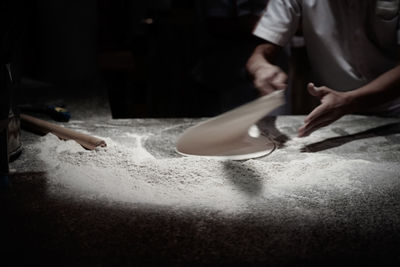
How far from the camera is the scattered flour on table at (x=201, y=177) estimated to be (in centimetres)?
100

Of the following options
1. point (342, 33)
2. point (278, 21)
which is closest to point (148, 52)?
point (278, 21)

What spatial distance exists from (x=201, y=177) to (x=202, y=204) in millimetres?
144

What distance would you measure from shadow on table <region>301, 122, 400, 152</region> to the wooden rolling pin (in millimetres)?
636

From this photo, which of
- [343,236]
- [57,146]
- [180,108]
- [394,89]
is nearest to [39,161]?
[57,146]

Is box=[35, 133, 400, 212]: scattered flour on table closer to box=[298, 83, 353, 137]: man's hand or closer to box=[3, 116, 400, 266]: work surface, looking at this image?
box=[3, 116, 400, 266]: work surface

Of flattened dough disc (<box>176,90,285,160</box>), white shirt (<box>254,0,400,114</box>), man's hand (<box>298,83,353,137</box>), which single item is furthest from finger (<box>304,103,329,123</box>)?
white shirt (<box>254,0,400,114</box>)

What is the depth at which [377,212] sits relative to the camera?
3.05ft

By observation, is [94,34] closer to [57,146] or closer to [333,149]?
[57,146]

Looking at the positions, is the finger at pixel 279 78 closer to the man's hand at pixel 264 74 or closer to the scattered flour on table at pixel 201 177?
the man's hand at pixel 264 74

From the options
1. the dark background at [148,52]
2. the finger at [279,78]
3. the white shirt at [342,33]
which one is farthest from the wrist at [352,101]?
the dark background at [148,52]

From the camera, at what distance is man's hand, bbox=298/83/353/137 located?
1417 millimetres

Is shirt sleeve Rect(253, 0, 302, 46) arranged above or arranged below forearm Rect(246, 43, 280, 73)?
above

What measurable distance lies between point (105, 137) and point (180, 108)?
1883 millimetres

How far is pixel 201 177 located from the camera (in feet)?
3.59
